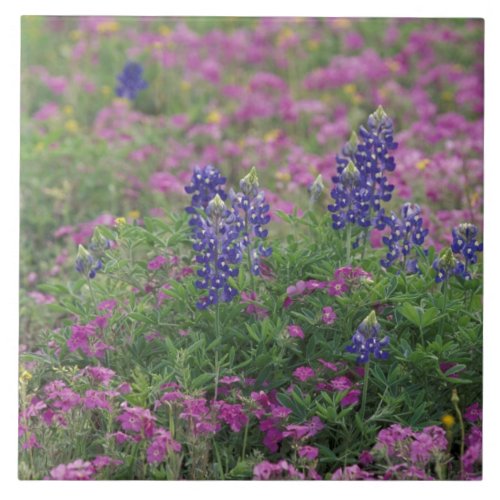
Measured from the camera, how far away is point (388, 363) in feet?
8.18

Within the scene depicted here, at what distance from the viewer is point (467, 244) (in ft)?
8.53

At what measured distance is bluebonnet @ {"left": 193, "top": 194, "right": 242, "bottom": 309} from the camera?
2.40 m

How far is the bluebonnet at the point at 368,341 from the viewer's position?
2357mm

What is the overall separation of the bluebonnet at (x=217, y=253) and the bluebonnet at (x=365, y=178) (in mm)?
308

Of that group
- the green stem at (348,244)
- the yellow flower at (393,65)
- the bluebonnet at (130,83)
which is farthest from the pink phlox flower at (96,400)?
the yellow flower at (393,65)

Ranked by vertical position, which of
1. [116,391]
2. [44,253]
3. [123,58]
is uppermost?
[123,58]

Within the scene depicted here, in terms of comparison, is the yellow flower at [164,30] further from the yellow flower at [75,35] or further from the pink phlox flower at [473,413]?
the pink phlox flower at [473,413]

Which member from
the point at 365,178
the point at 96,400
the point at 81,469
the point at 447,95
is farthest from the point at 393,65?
the point at 81,469

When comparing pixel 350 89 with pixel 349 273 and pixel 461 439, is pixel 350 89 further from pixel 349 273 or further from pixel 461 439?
pixel 461 439
